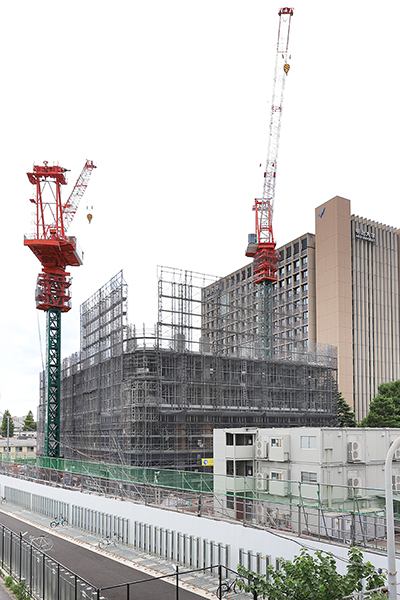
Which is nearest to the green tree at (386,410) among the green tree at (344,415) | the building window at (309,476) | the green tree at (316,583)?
the green tree at (344,415)

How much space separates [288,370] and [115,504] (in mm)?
35781

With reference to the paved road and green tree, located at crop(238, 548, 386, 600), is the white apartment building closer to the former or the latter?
the paved road

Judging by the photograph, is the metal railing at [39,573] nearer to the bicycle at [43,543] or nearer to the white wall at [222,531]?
the bicycle at [43,543]

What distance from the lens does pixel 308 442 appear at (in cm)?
3181

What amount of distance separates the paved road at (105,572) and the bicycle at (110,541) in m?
0.79

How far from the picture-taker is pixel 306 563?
11539 millimetres

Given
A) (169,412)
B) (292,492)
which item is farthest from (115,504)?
(169,412)

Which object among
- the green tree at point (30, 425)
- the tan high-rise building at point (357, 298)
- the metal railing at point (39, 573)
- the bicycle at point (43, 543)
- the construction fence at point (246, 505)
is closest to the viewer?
the metal railing at point (39, 573)

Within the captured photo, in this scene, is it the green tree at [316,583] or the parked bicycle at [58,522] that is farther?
the parked bicycle at [58,522]

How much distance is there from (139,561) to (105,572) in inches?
81.9

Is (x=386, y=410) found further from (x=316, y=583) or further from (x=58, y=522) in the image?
(x=316, y=583)

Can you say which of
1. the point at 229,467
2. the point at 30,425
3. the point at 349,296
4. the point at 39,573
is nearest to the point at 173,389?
the point at 229,467

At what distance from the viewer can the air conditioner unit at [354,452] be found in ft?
101

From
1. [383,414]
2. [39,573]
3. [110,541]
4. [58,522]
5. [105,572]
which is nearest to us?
[39,573]
